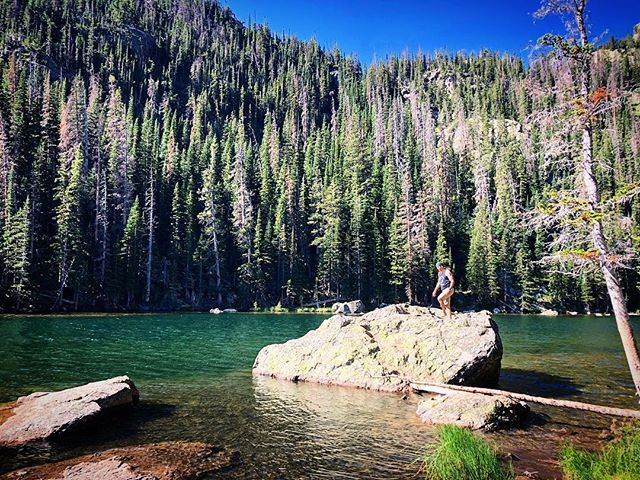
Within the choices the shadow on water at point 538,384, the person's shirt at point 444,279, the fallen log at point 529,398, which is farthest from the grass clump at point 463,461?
the person's shirt at point 444,279

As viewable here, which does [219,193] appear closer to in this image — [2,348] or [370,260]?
[370,260]

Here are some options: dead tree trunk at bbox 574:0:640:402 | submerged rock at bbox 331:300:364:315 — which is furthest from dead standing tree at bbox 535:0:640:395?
submerged rock at bbox 331:300:364:315

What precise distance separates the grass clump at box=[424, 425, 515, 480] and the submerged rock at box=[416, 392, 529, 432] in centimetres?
370

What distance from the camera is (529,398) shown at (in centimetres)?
1237

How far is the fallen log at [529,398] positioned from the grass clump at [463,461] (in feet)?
17.0

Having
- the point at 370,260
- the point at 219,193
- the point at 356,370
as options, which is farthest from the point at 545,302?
the point at 356,370

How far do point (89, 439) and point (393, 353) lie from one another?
10.9 m

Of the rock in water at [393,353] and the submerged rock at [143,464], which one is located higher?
the rock in water at [393,353]

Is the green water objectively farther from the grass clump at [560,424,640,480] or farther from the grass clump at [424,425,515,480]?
the grass clump at [560,424,640,480]

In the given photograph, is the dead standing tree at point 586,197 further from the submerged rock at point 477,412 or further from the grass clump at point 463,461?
the grass clump at point 463,461

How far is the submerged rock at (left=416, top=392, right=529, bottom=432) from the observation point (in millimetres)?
10883

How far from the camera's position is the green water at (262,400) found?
9.23 meters

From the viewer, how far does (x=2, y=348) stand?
2486cm

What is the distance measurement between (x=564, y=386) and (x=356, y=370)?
8115 mm
